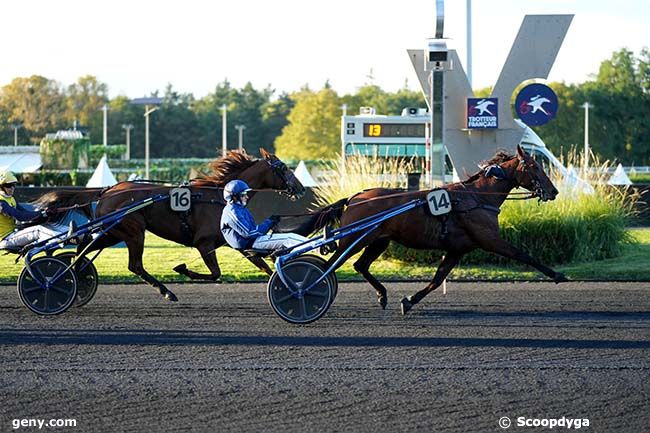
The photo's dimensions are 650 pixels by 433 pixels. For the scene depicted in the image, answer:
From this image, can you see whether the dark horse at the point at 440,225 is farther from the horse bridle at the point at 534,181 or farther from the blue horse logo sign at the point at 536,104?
the blue horse logo sign at the point at 536,104

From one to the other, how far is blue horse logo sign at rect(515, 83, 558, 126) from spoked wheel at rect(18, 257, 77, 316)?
6799 millimetres

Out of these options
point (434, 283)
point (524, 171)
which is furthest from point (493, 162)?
point (434, 283)

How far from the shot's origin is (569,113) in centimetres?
5709

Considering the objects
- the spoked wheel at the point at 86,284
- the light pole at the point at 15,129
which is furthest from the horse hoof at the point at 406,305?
the light pole at the point at 15,129

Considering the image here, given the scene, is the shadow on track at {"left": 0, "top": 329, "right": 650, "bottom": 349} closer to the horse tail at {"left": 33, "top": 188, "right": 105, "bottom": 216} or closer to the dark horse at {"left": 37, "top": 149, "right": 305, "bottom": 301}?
the dark horse at {"left": 37, "top": 149, "right": 305, "bottom": 301}

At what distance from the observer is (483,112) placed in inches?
611

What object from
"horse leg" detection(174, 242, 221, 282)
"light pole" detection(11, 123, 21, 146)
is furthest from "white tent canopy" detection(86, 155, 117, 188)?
"light pole" detection(11, 123, 21, 146)

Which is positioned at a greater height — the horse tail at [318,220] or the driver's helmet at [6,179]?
the driver's helmet at [6,179]

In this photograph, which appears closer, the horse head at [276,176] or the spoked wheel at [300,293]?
the spoked wheel at [300,293]

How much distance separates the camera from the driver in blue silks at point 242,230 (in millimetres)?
9273

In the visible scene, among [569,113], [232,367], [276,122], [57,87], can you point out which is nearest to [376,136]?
[232,367]

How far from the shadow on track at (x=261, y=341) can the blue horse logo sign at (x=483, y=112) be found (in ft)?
24.6

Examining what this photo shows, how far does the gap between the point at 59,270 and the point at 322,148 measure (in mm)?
49870

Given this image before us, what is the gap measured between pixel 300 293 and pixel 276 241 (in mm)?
517
